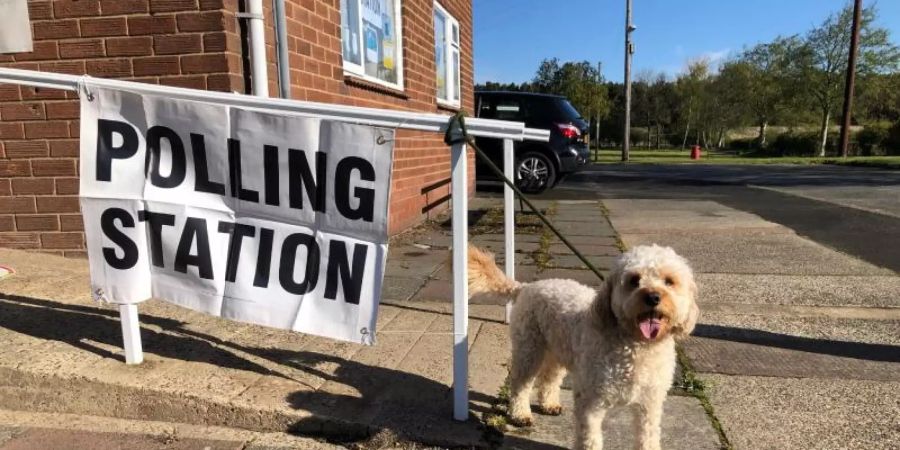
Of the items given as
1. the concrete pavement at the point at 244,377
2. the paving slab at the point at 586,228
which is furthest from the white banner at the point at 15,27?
the paving slab at the point at 586,228

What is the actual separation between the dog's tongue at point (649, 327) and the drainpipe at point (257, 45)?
3237mm

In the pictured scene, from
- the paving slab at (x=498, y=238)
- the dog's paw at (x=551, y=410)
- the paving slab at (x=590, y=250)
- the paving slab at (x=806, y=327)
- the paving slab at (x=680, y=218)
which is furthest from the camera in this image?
the paving slab at (x=680, y=218)

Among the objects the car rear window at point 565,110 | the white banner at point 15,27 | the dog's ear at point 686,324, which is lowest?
the dog's ear at point 686,324

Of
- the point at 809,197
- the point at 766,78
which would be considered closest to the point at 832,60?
the point at 766,78

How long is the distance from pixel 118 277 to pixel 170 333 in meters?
0.71

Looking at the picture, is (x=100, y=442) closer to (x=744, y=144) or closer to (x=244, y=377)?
(x=244, y=377)

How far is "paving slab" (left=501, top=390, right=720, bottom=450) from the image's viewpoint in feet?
8.95

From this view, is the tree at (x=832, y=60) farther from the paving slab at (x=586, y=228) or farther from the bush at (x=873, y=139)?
the paving slab at (x=586, y=228)

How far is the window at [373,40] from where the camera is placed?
6.37m

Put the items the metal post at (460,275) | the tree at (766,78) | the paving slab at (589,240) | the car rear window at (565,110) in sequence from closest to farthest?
the metal post at (460,275), the paving slab at (589,240), the car rear window at (565,110), the tree at (766,78)

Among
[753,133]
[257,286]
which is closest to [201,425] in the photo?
[257,286]

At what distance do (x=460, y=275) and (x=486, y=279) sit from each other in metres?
0.39

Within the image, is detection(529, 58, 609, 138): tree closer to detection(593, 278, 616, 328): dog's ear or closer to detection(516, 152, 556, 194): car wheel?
detection(516, 152, 556, 194): car wheel

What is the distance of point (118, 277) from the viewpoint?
312 cm
